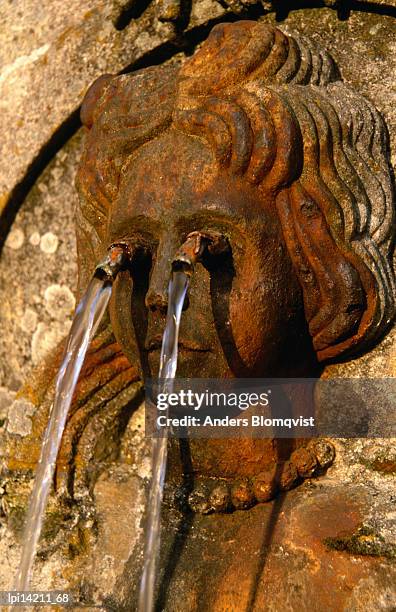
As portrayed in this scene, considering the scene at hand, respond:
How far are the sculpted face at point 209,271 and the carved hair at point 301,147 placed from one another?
0.15 feet

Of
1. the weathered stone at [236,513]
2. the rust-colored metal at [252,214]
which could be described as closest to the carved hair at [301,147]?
the rust-colored metal at [252,214]

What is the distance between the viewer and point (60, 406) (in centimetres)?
187

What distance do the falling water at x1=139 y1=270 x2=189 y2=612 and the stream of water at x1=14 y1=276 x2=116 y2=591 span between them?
0.21 m

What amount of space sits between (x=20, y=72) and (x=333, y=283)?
1.28 meters

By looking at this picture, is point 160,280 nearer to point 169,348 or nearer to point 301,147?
point 169,348

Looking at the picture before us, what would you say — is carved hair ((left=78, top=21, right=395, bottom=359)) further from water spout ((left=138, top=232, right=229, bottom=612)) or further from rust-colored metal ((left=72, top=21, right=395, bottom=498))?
water spout ((left=138, top=232, right=229, bottom=612))

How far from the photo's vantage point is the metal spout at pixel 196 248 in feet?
5.36

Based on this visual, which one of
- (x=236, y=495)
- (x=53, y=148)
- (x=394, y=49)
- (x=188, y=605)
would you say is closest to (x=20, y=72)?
(x=53, y=148)

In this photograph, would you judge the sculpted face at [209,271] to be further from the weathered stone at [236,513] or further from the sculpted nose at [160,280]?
the weathered stone at [236,513]

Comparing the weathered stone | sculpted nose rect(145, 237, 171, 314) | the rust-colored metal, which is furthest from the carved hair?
sculpted nose rect(145, 237, 171, 314)

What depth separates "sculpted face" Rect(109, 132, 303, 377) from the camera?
1.70m

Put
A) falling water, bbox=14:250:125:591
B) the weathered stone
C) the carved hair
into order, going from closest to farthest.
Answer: the weathered stone < the carved hair < falling water, bbox=14:250:125:591

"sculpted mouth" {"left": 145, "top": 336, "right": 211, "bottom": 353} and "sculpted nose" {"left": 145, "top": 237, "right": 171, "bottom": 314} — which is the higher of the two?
"sculpted nose" {"left": 145, "top": 237, "right": 171, "bottom": 314}

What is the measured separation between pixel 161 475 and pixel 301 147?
767 mm
